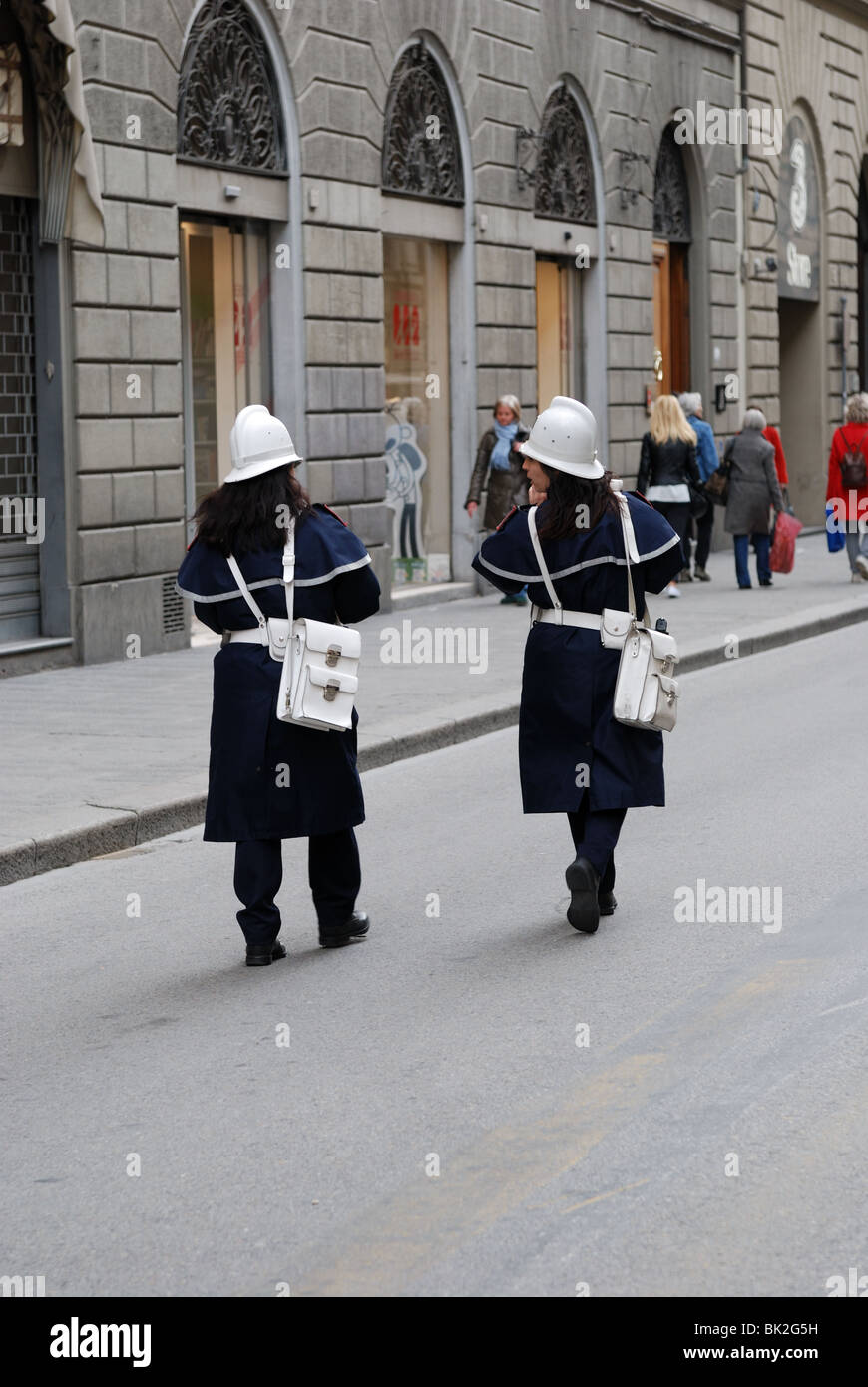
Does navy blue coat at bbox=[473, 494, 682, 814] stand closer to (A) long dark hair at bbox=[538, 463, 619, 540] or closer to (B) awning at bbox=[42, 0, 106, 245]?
(A) long dark hair at bbox=[538, 463, 619, 540]

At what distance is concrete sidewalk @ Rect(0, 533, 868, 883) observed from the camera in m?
8.62

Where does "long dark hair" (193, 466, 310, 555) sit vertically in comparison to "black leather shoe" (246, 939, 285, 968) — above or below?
above

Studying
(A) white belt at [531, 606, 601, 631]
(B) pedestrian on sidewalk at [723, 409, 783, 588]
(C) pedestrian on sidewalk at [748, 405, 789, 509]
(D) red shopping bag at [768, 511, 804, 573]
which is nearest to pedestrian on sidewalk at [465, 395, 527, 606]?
(B) pedestrian on sidewalk at [723, 409, 783, 588]

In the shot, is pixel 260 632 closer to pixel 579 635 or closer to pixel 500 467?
pixel 579 635

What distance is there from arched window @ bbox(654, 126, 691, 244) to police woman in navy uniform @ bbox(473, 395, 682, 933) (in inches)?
703

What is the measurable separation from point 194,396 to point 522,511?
9122 mm

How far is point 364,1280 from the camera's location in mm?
3883

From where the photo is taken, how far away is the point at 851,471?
19469mm

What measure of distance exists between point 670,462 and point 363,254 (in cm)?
355

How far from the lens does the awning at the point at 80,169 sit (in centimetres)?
1309

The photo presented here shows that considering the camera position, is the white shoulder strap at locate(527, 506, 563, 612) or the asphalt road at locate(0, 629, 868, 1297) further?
the white shoulder strap at locate(527, 506, 563, 612)

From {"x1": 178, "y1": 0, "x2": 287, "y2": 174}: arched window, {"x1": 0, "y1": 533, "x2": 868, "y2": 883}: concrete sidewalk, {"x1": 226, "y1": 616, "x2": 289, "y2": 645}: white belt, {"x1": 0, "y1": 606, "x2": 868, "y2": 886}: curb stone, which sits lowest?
{"x1": 0, "y1": 606, "x2": 868, "y2": 886}: curb stone

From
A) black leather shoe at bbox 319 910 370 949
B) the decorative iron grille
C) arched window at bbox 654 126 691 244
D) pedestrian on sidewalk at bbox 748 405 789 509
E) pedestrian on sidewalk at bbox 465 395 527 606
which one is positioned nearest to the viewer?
black leather shoe at bbox 319 910 370 949

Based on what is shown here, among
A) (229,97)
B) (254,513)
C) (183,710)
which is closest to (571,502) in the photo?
(254,513)
